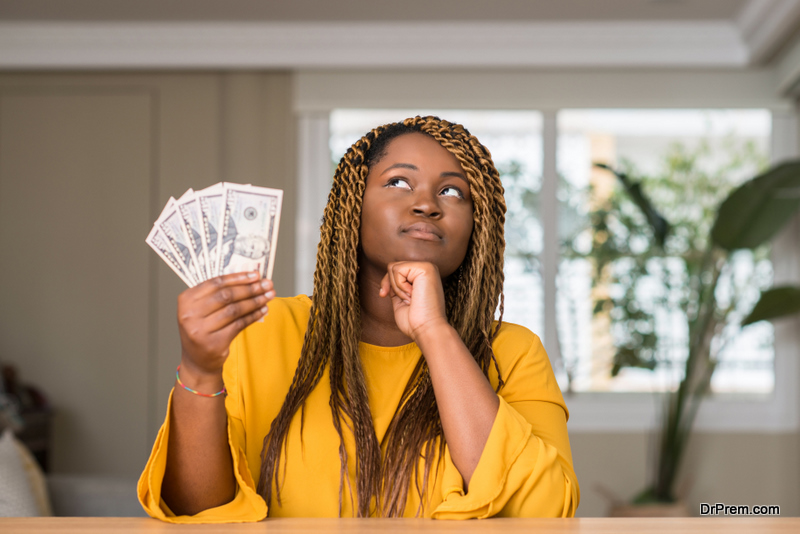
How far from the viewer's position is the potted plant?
11.3ft

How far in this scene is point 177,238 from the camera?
112cm

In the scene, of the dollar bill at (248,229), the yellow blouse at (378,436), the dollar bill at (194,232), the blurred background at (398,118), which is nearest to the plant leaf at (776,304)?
the blurred background at (398,118)

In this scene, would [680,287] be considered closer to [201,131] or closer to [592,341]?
[592,341]

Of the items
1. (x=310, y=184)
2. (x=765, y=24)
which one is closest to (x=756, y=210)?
(x=765, y=24)

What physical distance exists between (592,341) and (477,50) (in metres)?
1.83

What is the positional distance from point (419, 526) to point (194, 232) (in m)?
0.58

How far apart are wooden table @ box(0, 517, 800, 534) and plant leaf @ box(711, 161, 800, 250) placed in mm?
2870

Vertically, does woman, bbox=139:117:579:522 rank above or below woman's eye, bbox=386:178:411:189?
below

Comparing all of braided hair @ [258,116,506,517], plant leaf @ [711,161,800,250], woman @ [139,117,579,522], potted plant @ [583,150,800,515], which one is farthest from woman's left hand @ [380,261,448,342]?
plant leaf @ [711,161,800,250]

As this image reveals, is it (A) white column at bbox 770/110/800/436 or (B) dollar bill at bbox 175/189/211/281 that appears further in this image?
(A) white column at bbox 770/110/800/436

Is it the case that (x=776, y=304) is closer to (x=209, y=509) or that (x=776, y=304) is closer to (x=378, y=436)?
(x=378, y=436)

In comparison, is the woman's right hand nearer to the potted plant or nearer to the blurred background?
the potted plant

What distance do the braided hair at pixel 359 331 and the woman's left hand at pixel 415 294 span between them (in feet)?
0.40

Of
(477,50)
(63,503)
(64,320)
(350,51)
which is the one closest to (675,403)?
(477,50)
